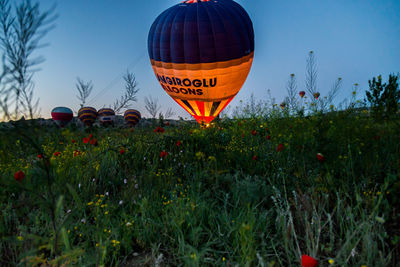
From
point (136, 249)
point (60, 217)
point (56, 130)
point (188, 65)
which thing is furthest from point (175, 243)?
point (188, 65)

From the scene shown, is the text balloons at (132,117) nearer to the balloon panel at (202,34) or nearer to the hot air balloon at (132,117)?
the hot air balloon at (132,117)

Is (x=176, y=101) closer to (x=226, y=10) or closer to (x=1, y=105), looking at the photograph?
(x=226, y=10)

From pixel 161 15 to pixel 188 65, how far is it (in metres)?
3.22

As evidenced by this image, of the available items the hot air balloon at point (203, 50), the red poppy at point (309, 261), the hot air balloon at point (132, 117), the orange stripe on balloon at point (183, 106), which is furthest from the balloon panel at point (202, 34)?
the red poppy at point (309, 261)

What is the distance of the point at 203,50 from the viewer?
10.3 meters

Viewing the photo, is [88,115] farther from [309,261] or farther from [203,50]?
[309,261]

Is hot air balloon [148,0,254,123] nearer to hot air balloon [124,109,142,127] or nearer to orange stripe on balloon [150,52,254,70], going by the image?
orange stripe on balloon [150,52,254,70]

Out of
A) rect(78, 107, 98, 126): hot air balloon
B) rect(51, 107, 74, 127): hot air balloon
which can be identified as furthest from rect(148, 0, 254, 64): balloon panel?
rect(51, 107, 74, 127): hot air balloon

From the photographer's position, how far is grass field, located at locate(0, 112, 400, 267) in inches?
73.5

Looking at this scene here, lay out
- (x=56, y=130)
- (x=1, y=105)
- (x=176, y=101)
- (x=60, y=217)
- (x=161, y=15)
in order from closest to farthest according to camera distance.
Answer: (x=56, y=130) → (x=1, y=105) → (x=60, y=217) → (x=161, y=15) → (x=176, y=101)

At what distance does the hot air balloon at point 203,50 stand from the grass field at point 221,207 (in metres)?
6.55

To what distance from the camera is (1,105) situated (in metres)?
1.66

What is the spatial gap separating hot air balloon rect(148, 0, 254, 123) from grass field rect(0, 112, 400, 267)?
655 centimetres

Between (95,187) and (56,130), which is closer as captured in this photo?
(56,130)
